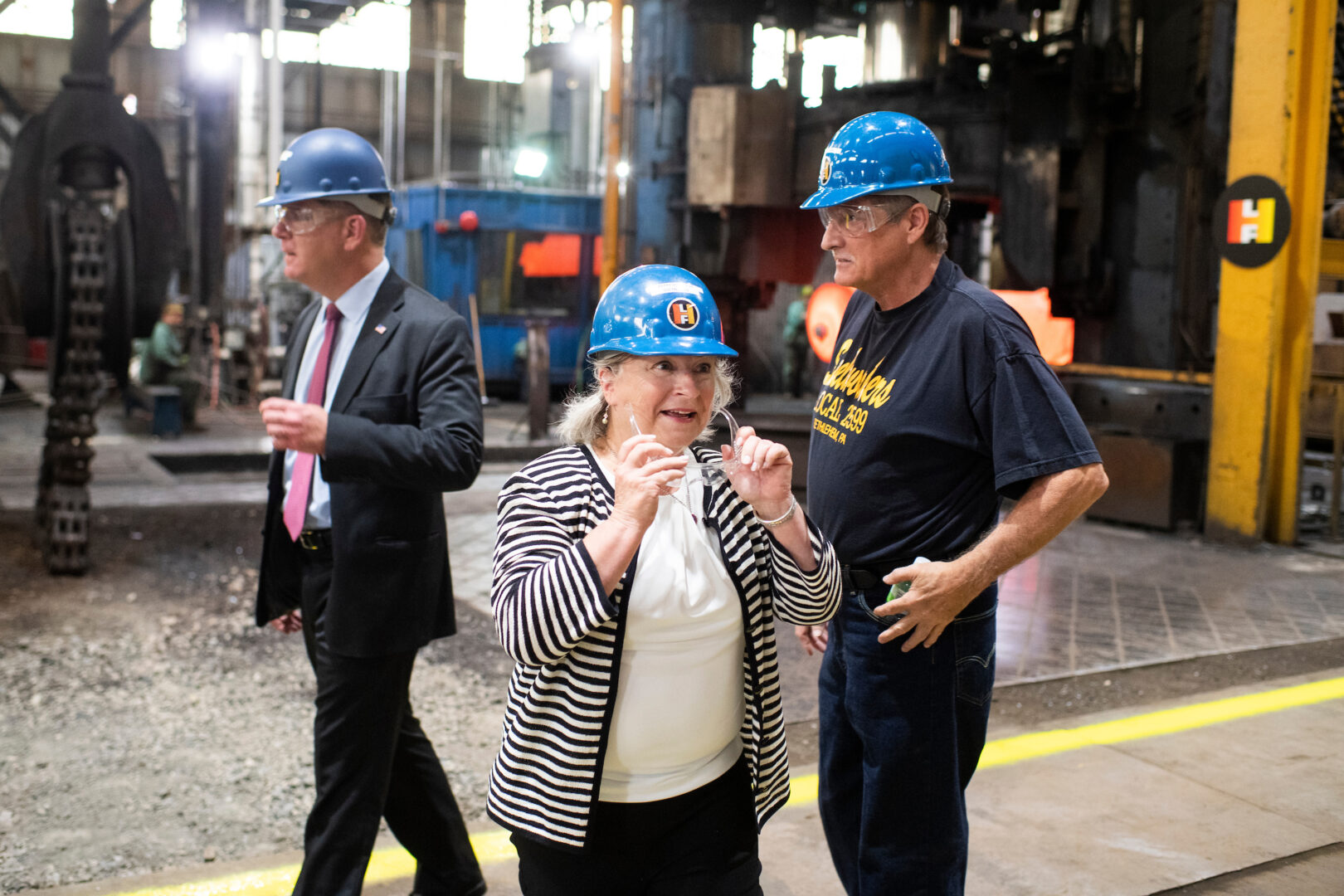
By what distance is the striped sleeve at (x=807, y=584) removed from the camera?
2207 mm

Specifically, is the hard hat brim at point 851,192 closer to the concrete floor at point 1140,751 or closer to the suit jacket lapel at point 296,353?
the suit jacket lapel at point 296,353

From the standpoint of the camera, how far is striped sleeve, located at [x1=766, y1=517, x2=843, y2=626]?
7.24ft

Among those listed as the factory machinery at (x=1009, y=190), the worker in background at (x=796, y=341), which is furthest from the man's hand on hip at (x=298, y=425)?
the worker in background at (x=796, y=341)

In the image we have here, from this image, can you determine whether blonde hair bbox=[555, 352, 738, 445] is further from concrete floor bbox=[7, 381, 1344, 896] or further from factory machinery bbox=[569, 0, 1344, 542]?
factory machinery bbox=[569, 0, 1344, 542]

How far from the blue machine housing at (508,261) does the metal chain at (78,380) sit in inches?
386

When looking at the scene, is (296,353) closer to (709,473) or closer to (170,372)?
(709,473)

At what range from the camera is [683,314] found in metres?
2.11

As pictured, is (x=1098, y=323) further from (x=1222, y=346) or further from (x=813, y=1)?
(x=813, y=1)

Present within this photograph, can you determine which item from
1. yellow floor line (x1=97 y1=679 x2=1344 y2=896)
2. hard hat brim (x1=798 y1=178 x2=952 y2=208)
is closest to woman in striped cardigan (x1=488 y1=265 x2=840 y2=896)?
hard hat brim (x1=798 y1=178 x2=952 y2=208)

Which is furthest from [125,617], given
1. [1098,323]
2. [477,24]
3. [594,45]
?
[477,24]

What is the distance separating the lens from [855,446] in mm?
2699

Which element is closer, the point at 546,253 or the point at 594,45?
the point at 546,253

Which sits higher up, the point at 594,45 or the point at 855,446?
the point at 594,45

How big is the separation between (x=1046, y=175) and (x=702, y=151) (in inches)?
126
